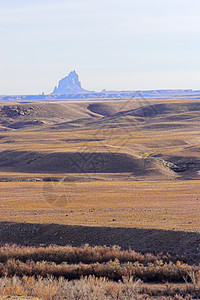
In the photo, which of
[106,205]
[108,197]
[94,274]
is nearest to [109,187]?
[108,197]

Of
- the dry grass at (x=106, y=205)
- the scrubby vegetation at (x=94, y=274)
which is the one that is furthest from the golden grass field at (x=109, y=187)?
the scrubby vegetation at (x=94, y=274)

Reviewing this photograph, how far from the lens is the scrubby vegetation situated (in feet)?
32.5

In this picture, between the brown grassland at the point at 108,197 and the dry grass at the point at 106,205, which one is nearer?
the brown grassland at the point at 108,197

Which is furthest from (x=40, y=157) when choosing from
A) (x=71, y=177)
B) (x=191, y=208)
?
(x=191, y=208)

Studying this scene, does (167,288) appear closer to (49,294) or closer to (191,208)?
(49,294)

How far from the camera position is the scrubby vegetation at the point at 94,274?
9.91 metres

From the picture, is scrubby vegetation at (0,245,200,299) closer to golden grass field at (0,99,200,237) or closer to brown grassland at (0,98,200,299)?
brown grassland at (0,98,200,299)

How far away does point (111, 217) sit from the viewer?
830 inches

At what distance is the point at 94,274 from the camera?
512 inches

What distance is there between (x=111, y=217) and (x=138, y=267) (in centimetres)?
806

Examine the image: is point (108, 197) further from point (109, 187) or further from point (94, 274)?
point (94, 274)

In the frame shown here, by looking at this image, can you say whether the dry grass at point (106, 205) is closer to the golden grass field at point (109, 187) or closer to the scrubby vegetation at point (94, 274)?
the golden grass field at point (109, 187)

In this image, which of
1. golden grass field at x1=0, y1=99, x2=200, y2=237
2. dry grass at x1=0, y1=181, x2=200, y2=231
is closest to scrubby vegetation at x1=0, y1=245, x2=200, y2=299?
golden grass field at x1=0, y1=99, x2=200, y2=237

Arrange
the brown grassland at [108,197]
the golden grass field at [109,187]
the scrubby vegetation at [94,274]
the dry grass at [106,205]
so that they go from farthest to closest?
the golden grass field at [109,187]
the dry grass at [106,205]
the brown grassland at [108,197]
the scrubby vegetation at [94,274]
